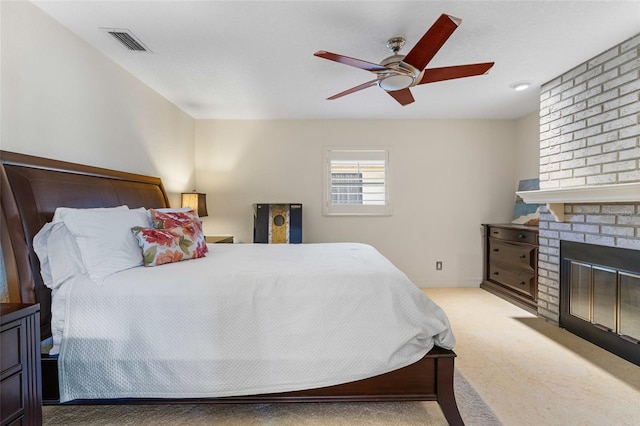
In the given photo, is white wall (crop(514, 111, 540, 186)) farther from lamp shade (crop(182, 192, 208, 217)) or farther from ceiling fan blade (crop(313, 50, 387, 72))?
lamp shade (crop(182, 192, 208, 217))

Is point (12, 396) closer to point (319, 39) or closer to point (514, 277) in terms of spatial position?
point (319, 39)

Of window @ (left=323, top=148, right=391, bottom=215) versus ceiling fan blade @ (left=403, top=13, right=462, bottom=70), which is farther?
window @ (left=323, top=148, right=391, bottom=215)

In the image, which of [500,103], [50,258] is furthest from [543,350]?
[50,258]

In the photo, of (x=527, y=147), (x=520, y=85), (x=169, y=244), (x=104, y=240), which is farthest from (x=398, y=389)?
(x=527, y=147)

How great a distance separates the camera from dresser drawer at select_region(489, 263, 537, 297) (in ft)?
11.0

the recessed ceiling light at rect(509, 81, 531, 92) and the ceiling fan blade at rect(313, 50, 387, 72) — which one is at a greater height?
the recessed ceiling light at rect(509, 81, 531, 92)

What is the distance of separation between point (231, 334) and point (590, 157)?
327cm

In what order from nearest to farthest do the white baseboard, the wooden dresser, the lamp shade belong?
the wooden dresser → the lamp shade → the white baseboard

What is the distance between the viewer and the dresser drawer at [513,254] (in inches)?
133

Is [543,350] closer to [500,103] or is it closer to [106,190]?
[500,103]

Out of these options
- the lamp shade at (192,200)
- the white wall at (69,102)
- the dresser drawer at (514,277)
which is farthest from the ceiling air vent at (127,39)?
the dresser drawer at (514,277)

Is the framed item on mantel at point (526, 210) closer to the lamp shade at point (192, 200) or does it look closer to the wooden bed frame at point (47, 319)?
the wooden bed frame at point (47, 319)

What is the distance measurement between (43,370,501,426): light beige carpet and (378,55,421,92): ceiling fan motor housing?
2170 millimetres

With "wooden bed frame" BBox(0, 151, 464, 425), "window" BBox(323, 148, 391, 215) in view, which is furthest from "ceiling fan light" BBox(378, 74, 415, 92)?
"window" BBox(323, 148, 391, 215)
